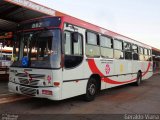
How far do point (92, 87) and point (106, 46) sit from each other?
224 cm

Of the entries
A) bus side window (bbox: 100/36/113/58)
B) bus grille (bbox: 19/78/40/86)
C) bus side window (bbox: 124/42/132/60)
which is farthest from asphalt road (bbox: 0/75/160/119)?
bus side window (bbox: 124/42/132/60)

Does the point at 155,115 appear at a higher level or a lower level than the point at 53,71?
lower

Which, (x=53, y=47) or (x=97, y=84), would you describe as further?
(x=97, y=84)

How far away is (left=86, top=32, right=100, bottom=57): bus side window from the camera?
→ 774 cm

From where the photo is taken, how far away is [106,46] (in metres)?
9.15

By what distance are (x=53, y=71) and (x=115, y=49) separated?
192 inches

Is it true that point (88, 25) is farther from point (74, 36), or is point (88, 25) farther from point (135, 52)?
point (135, 52)

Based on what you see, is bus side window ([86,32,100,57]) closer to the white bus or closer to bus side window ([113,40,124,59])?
the white bus

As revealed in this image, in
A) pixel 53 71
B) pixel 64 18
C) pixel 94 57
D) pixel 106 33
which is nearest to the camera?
pixel 53 71

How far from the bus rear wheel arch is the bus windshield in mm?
2139

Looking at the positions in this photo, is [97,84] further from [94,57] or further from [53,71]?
[53,71]

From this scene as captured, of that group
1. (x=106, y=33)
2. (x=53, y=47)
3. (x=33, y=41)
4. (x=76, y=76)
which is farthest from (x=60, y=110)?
(x=106, y=33)

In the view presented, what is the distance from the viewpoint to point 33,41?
678 centimetres

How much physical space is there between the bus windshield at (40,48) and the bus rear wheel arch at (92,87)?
2.14 metres
